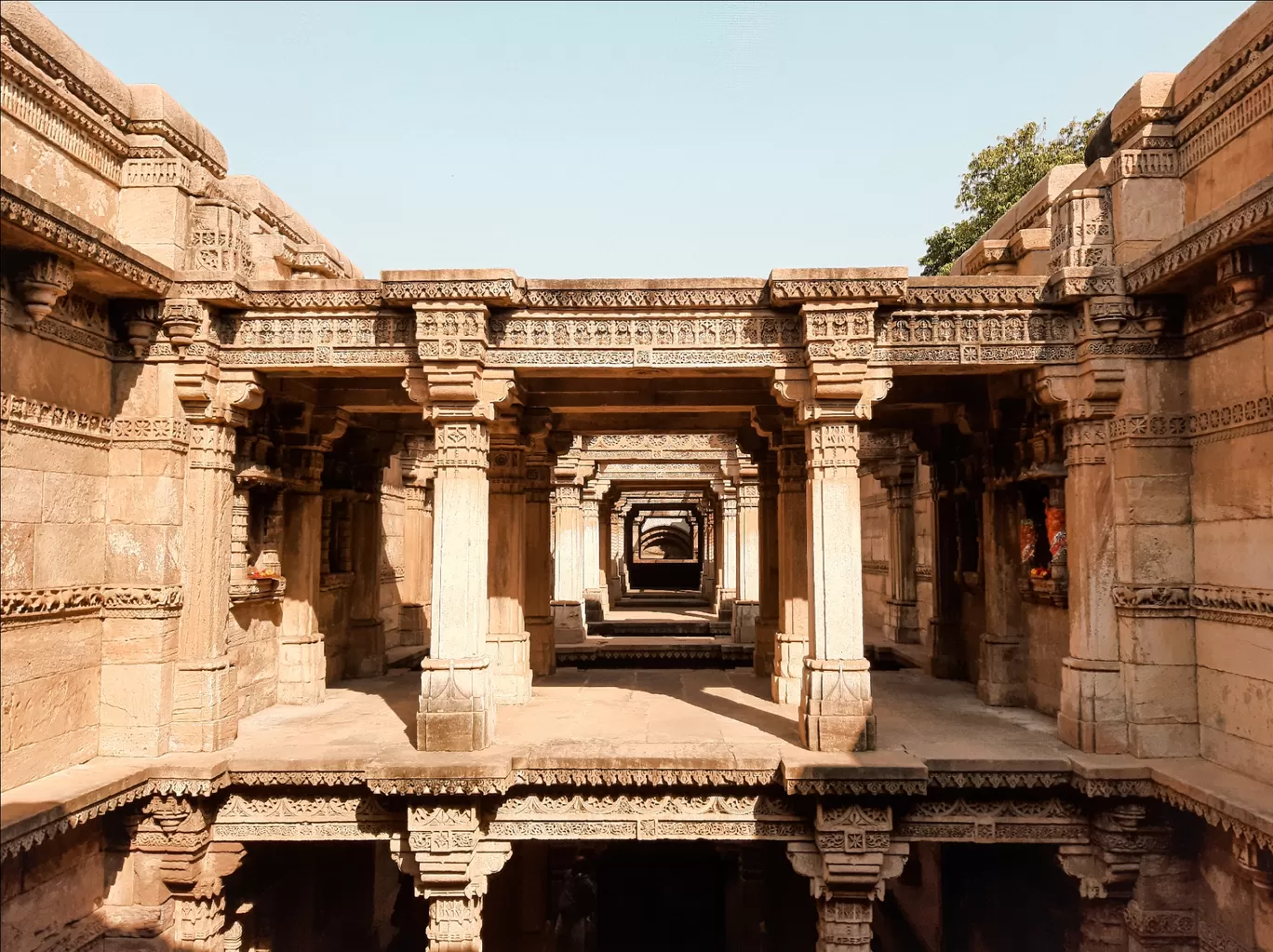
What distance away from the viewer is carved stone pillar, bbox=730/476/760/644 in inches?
603

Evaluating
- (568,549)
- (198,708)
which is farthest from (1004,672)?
(568,549)

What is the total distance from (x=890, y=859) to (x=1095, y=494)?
11.8 ft

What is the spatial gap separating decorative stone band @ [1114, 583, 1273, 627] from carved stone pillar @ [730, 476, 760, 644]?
846 centimetres

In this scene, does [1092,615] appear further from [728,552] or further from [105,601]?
[728,552]

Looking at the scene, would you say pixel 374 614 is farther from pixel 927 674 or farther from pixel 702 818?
pixel 927 674

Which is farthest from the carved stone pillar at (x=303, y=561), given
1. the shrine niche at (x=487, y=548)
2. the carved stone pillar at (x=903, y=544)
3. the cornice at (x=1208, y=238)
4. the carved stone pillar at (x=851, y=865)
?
the carved stone pillar at (x=903, y=544)

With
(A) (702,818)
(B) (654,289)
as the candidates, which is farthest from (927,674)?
(B) (654,289)

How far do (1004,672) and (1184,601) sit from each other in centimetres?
245

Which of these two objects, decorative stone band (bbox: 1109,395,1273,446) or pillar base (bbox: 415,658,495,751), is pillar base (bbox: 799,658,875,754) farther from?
decorative stone band (bbox: 1109,395,1273,446)

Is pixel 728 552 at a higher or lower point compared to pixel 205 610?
higher

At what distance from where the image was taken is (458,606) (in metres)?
6.93

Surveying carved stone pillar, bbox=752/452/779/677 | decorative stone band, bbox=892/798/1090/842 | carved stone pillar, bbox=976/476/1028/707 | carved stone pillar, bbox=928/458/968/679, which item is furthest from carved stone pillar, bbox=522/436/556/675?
decorative stone band, bbox=892/798/1090/842

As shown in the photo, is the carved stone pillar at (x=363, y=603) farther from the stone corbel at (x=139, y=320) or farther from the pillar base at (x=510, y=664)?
the stone corbel at (x=139, y=320)

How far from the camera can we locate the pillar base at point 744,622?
49.6 feet
